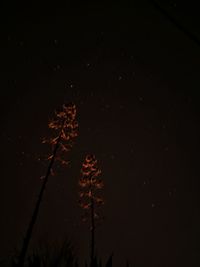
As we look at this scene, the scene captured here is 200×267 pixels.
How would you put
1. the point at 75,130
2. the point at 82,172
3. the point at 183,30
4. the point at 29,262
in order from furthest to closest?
the point at 82,172, the point at 75,130, the point at 29,262, the point at 183,30

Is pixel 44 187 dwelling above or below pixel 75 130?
below

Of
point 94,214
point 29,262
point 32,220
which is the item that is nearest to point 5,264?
point 94,214

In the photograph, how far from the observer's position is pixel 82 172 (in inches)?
666

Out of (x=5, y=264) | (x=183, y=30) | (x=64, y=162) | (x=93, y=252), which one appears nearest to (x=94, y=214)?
(x=93, y=252)

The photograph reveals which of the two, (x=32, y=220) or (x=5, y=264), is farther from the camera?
(x=5, y=264)

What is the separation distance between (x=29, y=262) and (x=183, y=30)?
914 centimetres

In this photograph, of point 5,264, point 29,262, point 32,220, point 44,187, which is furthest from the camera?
point 5,264

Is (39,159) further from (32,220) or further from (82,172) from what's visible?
(82,172)

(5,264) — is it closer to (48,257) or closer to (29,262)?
(48,257)

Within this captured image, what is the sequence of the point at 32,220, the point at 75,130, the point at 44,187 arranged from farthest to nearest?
the point at 75,130 → the point at 44,187 → the point at 32,220

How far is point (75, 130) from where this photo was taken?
50.0 feet

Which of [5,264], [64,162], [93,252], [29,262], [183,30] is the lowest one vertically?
[5,264]

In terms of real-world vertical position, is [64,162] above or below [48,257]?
above

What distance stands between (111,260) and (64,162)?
4.56 metres
